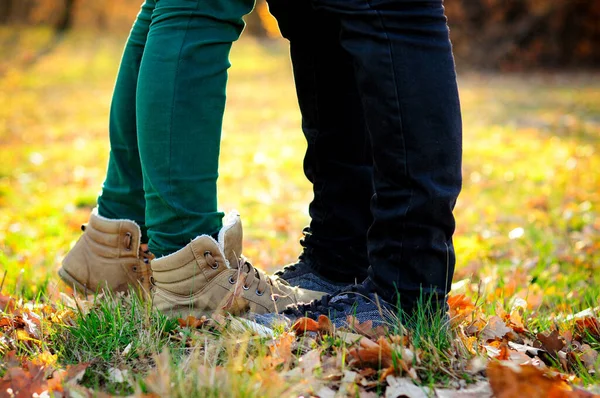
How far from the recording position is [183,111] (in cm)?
166

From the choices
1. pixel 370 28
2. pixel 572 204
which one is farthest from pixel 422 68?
pixel 572 204

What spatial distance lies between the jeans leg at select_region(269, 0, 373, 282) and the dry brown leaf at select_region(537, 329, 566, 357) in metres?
0.58

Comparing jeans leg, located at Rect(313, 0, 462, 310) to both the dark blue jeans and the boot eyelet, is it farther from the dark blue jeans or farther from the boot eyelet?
the boot eyelet

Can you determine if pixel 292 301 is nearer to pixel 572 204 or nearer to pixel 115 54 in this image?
pixel 572 204

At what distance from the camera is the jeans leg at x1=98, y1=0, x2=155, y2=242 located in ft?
6.41

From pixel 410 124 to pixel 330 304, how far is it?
0.52m

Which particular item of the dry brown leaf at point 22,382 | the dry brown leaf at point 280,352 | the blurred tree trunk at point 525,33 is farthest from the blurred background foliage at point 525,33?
the dry brown leaf at point 22,382

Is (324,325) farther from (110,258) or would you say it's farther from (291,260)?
(291,260)

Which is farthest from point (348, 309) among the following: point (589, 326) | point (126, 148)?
point (126, 148)

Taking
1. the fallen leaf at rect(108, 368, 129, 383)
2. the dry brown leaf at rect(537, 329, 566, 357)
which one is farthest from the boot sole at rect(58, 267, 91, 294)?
the dry brown leaf at rect(537, 329, 566, 357)

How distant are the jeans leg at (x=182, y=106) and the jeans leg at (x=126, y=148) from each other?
26 centimetres

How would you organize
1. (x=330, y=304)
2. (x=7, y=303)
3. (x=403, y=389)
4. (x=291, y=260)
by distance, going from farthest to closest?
(x=291, y=260) < (x=7, y=303) < (x=330, y=304) < (x=403, y=389)

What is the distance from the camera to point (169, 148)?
166 cm

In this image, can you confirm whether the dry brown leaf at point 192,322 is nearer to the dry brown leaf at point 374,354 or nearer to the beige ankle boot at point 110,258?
the beige ankle boot at point 110,258
